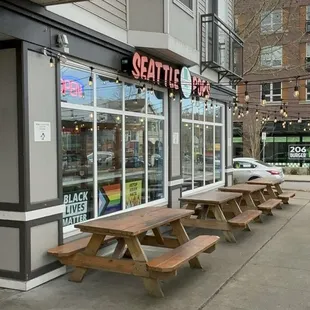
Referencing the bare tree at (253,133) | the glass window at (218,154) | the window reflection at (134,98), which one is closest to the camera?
the window reflection at (134,98)

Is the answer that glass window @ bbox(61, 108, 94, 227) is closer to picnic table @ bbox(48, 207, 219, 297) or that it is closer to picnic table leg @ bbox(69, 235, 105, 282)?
picnic table @ bbox(48, 207, 219, 297)

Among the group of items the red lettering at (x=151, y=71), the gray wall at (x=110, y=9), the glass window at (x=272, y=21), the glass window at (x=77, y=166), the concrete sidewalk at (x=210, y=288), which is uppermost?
the glass window at (x=272, y=21)

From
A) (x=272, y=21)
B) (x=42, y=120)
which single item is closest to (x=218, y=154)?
(x=42, y=120)

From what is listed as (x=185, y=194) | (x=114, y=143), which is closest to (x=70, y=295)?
(x=114, y=143)

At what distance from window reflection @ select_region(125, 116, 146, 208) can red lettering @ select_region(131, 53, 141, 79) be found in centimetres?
76

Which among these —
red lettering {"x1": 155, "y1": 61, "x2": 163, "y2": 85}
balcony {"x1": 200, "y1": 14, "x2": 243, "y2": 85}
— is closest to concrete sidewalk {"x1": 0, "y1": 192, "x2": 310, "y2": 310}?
red lettering {"x1": 155, "y1": 61, "x2": 163, "y2": 85}

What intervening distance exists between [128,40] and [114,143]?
166 cm

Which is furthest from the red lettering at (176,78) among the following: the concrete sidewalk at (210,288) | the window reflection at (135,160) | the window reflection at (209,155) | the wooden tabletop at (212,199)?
the concrete sidewalk at (210,288)

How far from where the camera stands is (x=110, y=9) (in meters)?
6.68

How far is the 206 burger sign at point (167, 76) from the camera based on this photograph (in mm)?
7215

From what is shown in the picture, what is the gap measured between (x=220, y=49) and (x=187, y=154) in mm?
3046

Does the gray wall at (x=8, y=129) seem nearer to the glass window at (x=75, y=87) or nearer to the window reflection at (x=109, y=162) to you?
the glass window at (x=75, y=87)

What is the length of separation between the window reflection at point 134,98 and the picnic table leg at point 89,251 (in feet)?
9.43

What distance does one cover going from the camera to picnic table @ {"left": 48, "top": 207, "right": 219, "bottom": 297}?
4.79 meters
